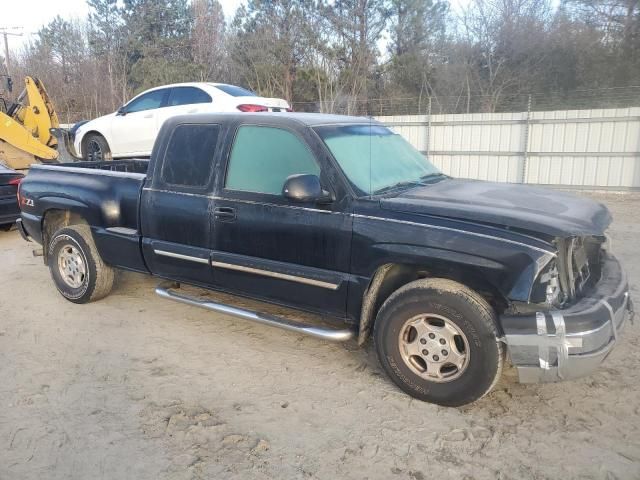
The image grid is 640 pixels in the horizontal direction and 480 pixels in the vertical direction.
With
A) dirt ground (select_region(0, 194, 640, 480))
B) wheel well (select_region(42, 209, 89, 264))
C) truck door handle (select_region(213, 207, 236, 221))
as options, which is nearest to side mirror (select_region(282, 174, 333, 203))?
truck door handle (select_region(213, 207, 236, 221))

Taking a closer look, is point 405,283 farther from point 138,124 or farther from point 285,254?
point 138,124

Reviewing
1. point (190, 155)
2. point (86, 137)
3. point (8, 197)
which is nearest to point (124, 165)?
point (190, 155)

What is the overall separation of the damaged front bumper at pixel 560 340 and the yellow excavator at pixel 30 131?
39.1 feet

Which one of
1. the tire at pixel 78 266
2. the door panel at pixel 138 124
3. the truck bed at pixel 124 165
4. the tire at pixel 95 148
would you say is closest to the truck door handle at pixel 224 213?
the tire at pixel 78 266

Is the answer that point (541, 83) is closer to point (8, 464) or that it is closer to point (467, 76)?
point (467, 76)

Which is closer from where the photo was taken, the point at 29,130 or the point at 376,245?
the point at 376,245

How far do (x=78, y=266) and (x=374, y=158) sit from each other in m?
3.22

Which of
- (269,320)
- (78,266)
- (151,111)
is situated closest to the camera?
(269,320)

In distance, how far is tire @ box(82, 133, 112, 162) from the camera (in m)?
11.4

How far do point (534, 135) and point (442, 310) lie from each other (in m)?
11.6

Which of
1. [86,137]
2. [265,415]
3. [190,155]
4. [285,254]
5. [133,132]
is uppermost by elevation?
[133,132]

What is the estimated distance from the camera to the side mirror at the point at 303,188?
3.54 metres

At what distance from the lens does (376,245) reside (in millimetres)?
3492

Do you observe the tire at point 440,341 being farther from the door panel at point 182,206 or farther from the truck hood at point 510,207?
the door panel at point 182,206
